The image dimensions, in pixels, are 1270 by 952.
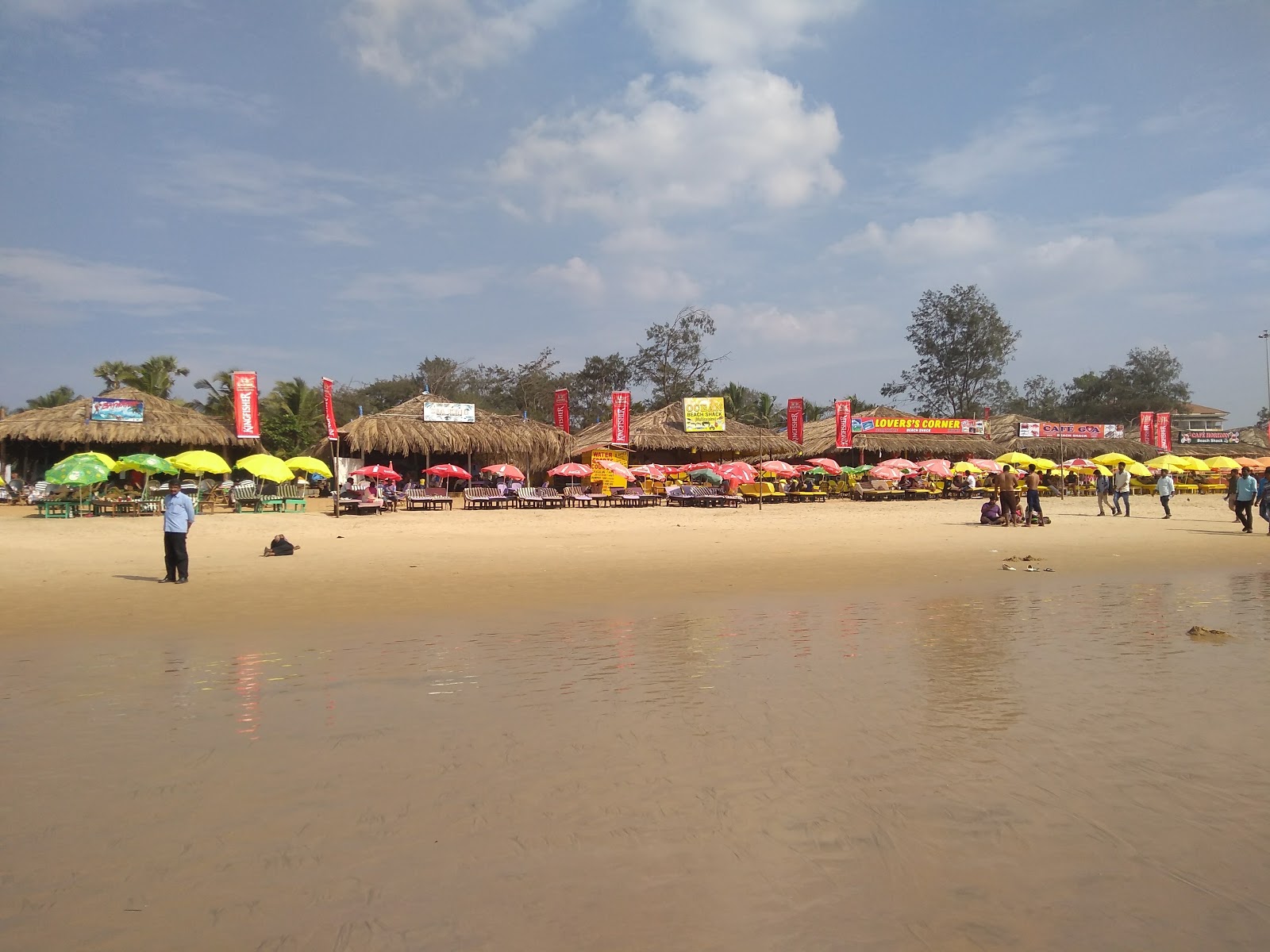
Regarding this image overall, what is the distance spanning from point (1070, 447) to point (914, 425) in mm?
8977

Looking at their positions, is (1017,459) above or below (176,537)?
above

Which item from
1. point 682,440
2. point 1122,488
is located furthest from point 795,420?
point 1122,488

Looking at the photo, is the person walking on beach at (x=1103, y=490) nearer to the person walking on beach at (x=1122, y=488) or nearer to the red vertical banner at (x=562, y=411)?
the person walking on beach at (x=1122, y=488)

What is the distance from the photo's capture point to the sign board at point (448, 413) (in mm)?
30328

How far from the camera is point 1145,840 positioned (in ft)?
10.5

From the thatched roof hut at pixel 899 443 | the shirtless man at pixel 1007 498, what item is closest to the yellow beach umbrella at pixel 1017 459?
the thatched roof hut at pixel 899 443

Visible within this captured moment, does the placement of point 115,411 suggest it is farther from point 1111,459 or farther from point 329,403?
point 1111,459

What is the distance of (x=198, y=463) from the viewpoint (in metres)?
23.0

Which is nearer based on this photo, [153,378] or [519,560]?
[519,560]

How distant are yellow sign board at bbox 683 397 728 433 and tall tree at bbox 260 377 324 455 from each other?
1501 cm

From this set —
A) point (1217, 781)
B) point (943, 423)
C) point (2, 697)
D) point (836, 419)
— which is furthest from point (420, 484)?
point (1217, 781)

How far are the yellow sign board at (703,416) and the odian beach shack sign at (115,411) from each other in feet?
62.2

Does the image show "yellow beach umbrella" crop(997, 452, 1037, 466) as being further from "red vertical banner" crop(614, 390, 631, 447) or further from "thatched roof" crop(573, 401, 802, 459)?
"red vertical banner" crop(614, 390, 631, 447)

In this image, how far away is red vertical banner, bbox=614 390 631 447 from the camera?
31.2 metres
